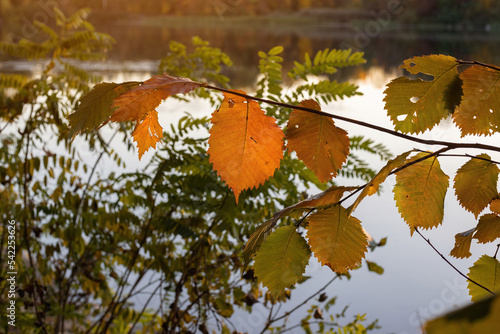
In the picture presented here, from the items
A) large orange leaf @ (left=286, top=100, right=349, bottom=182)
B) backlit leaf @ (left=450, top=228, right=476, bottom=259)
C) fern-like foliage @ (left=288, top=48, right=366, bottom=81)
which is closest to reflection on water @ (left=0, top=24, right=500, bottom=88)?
fern-like foliage @ (left=288, top=48, right=366, bottom=81)

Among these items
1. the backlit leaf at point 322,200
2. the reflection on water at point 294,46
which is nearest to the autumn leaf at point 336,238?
the backlit leaf at point 322,200

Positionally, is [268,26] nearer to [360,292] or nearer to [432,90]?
[360,292]

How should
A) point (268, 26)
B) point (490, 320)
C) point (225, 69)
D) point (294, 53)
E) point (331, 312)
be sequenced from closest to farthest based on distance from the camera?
point (490, 320) → point (331, 312) → point (225, 69) → point (294, 53) → point (268, 26)

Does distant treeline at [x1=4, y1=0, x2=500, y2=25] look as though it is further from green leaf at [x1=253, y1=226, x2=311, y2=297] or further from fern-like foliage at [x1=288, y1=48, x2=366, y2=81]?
green leaf at [x1=253, y1=226, x2=311, y2=297]

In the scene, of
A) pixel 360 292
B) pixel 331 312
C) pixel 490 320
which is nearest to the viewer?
pixel 490 320

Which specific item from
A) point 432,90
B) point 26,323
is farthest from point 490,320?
point 26,323

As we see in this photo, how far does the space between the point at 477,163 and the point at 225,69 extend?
5.46 metres

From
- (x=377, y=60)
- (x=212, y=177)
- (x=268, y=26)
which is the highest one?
(x=268, y=26)

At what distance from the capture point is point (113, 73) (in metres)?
6.07

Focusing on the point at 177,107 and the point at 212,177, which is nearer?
the point at 212,177

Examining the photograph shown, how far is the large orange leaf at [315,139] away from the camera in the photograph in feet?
1.45

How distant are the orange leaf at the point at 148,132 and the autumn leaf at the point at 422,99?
22 cm

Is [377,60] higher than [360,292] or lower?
higher

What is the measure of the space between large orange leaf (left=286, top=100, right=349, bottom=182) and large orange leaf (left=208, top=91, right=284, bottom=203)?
0.03 meters
